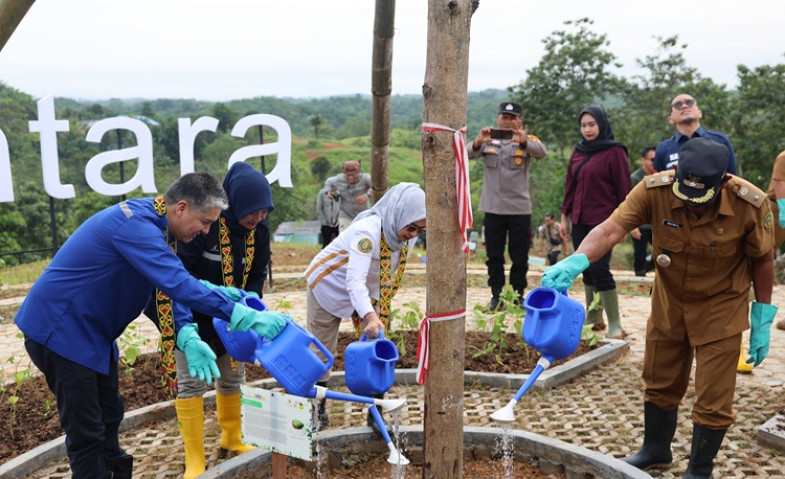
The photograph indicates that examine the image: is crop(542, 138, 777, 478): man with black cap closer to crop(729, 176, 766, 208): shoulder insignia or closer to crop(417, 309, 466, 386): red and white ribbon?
crop(729, 176, 766, 208): shoulder insignia

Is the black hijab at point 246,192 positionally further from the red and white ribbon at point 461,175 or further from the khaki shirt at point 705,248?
the khaki shirt at point 705,248

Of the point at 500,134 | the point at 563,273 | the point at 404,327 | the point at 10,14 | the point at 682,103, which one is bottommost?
the point at 404,327

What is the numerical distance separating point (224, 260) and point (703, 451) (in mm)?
2377

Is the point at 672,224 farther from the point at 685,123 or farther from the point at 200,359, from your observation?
the point at 200,359

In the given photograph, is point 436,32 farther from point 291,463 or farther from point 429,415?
point 291,463

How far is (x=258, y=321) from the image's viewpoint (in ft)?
8.41

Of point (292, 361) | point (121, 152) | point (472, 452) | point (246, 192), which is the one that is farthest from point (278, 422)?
point (121, 152)

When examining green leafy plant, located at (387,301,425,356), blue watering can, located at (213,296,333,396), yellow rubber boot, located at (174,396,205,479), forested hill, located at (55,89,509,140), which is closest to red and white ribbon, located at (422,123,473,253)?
blue watering can, located at (213,296,333,396)

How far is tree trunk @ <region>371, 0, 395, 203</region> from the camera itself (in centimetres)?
397

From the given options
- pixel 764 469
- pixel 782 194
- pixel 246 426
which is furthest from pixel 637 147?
pixel 246 426

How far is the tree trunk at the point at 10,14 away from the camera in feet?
8.07

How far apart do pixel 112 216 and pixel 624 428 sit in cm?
295

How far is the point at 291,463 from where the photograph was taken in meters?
3.32

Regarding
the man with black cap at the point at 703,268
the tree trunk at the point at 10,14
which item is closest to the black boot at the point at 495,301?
the man with black cap at the point at 703,268
